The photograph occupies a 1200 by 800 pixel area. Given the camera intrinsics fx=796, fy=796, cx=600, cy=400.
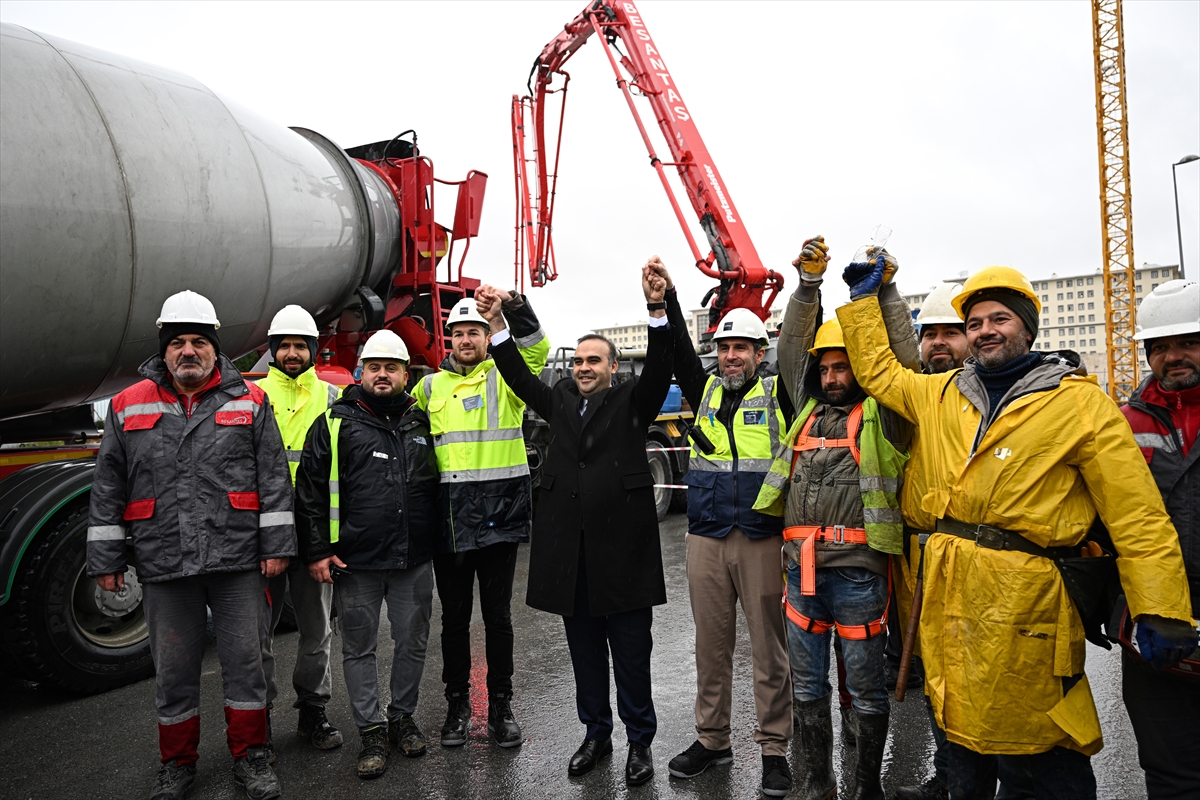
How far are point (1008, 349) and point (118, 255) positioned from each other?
4.10 m

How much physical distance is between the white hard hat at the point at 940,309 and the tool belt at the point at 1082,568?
150cm

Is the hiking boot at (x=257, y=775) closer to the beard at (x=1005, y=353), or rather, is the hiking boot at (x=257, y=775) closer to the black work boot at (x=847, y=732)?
the black work boot at (x=847, y=732)

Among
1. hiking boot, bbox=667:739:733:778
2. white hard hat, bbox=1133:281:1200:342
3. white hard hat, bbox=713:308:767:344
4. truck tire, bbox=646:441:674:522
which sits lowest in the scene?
hiking boot, bbox=667:739:733:778

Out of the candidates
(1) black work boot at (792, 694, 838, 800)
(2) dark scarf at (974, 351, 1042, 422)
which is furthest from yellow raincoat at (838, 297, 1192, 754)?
(1) black work boot at (792, 694, 838, 800)

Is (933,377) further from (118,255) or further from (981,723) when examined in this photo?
(118,255)

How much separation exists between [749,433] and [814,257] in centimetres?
85

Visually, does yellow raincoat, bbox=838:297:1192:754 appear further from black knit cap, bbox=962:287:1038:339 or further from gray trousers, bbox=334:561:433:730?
gray trousers, bbox=334:561:433:730

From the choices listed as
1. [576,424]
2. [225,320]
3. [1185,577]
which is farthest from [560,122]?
[1185,577]

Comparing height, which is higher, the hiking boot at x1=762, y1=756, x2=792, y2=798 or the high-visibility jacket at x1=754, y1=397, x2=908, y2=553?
the high-visibility jacket at x1=754, y1=397, x2=908, y2=553

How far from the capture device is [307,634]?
12.9 feet

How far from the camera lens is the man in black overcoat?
3410 mm

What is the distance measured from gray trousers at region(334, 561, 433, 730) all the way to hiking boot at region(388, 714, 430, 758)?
4cm

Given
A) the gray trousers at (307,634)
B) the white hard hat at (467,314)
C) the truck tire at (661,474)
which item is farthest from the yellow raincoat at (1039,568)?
the truck tire at (661,474)

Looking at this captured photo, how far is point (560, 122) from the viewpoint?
40.0ft
